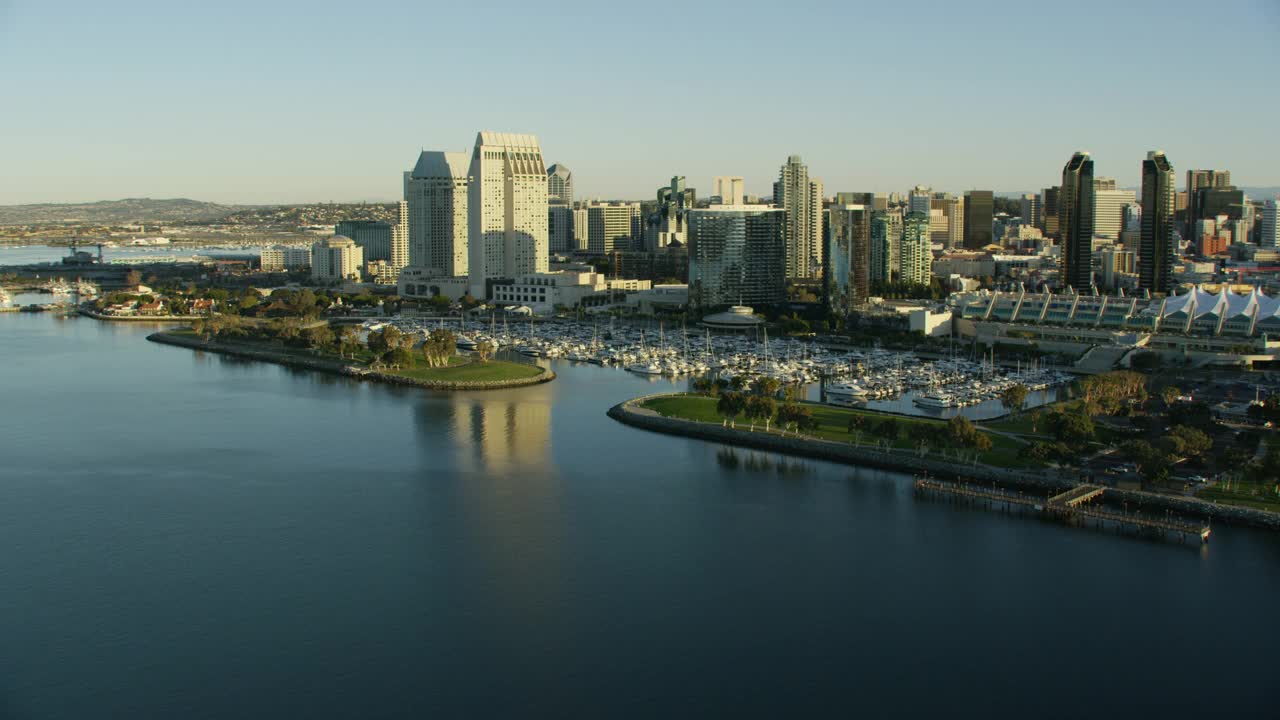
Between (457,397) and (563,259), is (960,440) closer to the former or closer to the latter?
(457,397)

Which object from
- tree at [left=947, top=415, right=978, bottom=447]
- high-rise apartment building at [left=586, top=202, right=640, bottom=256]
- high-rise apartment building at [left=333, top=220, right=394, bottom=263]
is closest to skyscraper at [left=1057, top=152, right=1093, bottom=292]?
tree at [left=947, top=415, right=978, bottom=447]

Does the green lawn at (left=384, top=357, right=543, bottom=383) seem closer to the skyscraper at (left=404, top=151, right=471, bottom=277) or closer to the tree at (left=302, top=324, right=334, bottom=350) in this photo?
the tree at (left=302, top=324, right=334, bottom=350)

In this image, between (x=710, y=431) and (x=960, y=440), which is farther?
(x=710, y=431)

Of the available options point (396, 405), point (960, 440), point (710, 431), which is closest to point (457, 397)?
point (396, 405)

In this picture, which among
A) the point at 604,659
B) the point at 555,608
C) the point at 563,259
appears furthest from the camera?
the point at 563,259

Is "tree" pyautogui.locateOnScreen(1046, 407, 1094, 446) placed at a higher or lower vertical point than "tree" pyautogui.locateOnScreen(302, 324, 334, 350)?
lower

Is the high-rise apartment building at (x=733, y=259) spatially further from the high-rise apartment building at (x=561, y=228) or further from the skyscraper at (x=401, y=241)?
the high-rise apartment building at (x=561, y=228)

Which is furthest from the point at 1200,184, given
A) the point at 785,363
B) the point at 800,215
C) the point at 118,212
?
the point at 118,212
